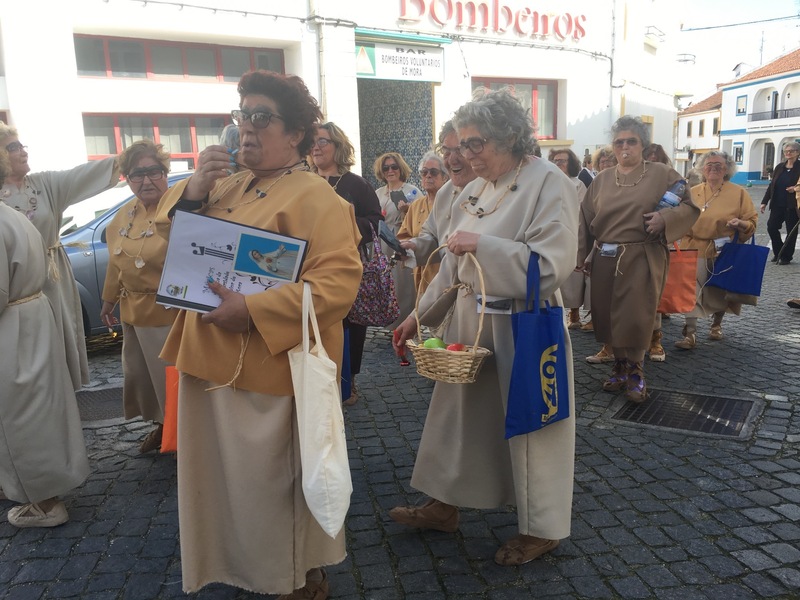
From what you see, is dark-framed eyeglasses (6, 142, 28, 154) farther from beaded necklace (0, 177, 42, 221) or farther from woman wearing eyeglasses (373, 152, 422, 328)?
woman wearing eyeglasses (373, 152, 422, 328)

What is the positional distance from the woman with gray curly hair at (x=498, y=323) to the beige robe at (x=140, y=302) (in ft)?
5.52

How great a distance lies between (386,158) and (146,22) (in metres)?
6.33

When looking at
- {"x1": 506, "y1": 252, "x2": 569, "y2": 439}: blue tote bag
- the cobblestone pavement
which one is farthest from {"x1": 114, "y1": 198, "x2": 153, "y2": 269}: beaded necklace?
{"x1": 506, "y1": 252, "x2": 569, "y2": 439}: blue tote bag

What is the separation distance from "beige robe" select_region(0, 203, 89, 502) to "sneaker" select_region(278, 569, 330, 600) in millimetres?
1551

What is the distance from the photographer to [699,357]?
6.34 m

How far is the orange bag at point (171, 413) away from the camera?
8.84 feet

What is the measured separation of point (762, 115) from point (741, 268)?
53.5 m

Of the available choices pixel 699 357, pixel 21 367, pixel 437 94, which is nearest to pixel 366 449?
pixel 21 367

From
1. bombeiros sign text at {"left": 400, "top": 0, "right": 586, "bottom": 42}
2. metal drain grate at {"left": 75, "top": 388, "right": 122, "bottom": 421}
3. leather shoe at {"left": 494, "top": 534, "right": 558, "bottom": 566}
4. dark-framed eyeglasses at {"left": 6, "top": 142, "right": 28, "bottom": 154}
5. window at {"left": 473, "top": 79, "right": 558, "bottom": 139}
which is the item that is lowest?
metal drain grate at {"left": 75, "top": 388, "right": 122, "bottom": 421}

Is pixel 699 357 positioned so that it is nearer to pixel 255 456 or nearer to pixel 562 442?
pixel 562 442

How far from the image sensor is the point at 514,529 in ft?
10.9

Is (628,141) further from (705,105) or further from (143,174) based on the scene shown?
(705,105)

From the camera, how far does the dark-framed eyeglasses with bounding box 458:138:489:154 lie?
9.29ft

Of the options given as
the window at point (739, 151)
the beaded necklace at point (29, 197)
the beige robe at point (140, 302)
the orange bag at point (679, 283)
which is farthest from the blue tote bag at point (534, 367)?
the window at point (739, 151)
